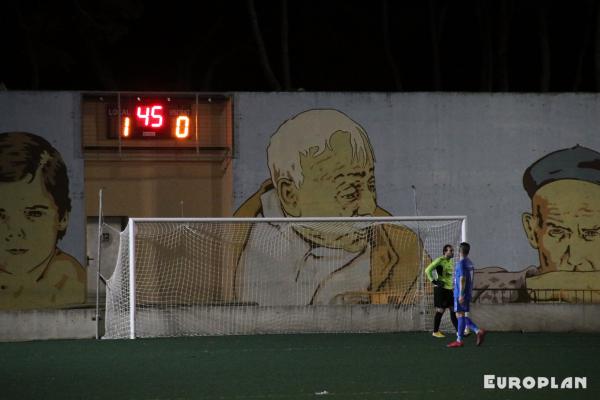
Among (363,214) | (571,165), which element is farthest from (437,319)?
(571,165)

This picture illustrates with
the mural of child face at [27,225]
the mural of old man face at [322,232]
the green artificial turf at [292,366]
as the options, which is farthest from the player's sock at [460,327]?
the mural of child face at [27,225]

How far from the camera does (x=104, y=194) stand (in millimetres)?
21922

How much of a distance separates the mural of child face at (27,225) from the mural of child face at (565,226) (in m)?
9.82

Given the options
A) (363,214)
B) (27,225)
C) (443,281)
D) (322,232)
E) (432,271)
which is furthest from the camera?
(363,214)

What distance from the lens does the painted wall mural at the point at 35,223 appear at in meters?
20.2

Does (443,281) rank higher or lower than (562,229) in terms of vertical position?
lower

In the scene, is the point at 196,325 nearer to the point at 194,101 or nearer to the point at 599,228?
the point at 194,101

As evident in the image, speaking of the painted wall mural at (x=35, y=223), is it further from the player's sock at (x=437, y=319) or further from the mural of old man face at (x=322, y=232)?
the player's sock at (x=437, y=319)

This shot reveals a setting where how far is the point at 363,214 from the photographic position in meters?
21.0

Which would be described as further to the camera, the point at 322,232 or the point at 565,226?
the point at 565,226

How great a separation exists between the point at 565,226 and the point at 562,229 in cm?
10

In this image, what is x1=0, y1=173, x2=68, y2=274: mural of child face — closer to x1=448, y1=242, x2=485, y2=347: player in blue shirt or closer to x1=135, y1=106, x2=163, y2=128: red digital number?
x1=135, y1=106, x2=163, y2=128: red digital number

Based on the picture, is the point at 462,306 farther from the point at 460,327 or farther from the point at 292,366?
the point at 292,366

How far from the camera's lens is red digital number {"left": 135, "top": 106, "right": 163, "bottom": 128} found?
20.5 metres
